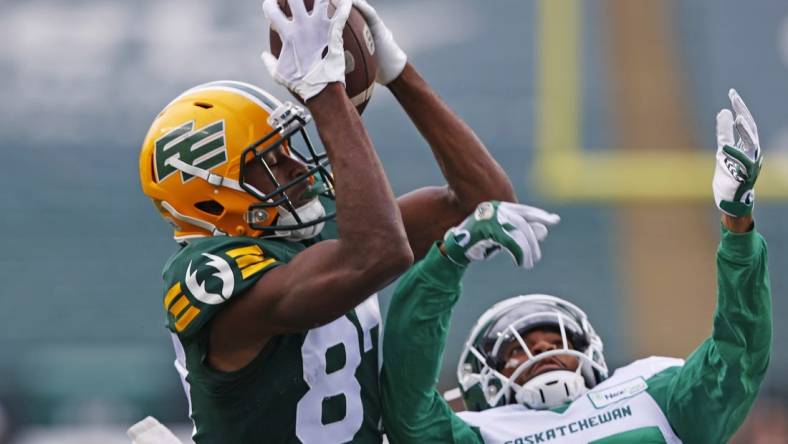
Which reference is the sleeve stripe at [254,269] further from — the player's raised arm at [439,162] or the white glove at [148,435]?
the white glove at [148,435]

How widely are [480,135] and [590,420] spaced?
17.3 ft

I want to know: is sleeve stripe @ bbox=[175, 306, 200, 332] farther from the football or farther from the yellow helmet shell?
the football

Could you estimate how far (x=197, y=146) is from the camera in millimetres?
2561

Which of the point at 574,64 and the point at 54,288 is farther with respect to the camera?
the point at 574,64

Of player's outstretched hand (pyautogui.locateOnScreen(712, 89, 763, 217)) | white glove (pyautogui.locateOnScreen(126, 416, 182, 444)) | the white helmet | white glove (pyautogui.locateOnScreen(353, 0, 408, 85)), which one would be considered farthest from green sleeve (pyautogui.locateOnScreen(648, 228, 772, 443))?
white glove (pyautogui.locateOnScreen(126, 416, 182, 444))

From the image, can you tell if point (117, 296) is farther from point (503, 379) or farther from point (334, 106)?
point (334, 106)

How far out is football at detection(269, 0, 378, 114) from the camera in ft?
8.34

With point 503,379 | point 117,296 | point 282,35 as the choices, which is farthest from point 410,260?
point 117,296

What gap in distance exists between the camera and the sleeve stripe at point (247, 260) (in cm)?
244

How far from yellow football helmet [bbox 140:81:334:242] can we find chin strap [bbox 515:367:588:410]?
65 cm

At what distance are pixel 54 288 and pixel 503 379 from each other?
4.99m

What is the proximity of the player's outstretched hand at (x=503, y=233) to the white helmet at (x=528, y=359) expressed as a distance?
59 centimetres

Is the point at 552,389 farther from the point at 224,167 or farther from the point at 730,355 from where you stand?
the point at 224,167

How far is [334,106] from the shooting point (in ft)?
7.87
